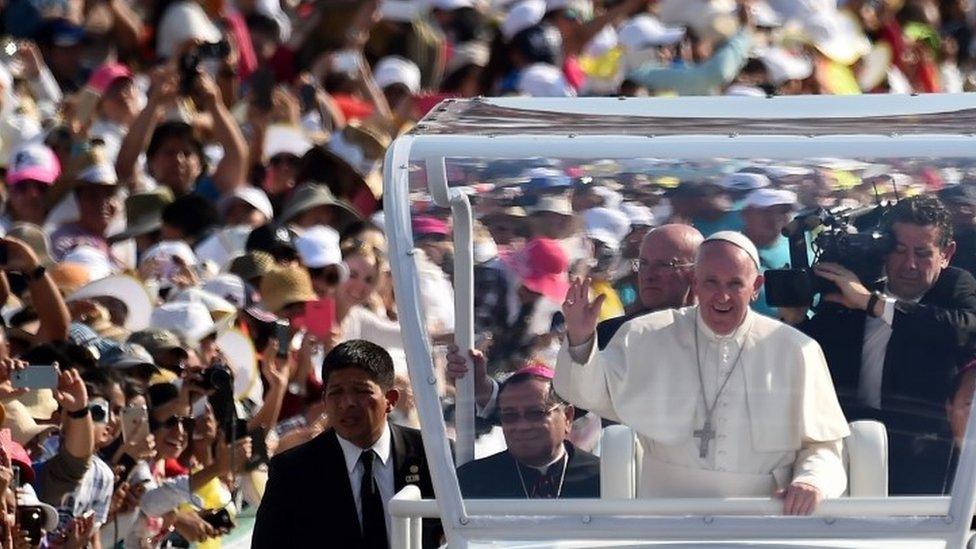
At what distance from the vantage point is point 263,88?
606 inches

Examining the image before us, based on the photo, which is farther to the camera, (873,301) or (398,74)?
(398,74)

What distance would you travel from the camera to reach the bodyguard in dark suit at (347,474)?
27.8ft

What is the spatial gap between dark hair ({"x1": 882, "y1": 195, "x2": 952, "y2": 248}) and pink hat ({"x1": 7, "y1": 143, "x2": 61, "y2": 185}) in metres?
6.58

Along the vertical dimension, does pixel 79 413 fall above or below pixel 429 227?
below

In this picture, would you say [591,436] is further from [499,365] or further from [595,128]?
[595,128]

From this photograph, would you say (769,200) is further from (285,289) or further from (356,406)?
(285,289)

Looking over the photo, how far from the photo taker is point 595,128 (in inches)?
309

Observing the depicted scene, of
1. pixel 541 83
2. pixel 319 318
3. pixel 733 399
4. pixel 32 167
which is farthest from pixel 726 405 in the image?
pixel 541 83

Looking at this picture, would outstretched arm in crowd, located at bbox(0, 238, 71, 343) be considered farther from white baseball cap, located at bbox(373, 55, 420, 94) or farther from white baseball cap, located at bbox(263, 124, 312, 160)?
white baseball cap, located at bbox(373, 55, 420, 94)

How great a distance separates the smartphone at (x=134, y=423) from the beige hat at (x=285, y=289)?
2712 millimetres

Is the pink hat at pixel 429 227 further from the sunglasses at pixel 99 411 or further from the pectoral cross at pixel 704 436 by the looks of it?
the sunglasses at pixel 99 411

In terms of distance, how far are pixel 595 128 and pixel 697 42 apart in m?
11.1

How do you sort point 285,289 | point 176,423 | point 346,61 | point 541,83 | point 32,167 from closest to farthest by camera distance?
point 176,423, point 285,289, point 32,167, point 346,61, point 541,83

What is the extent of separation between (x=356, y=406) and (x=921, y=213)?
2135mm
